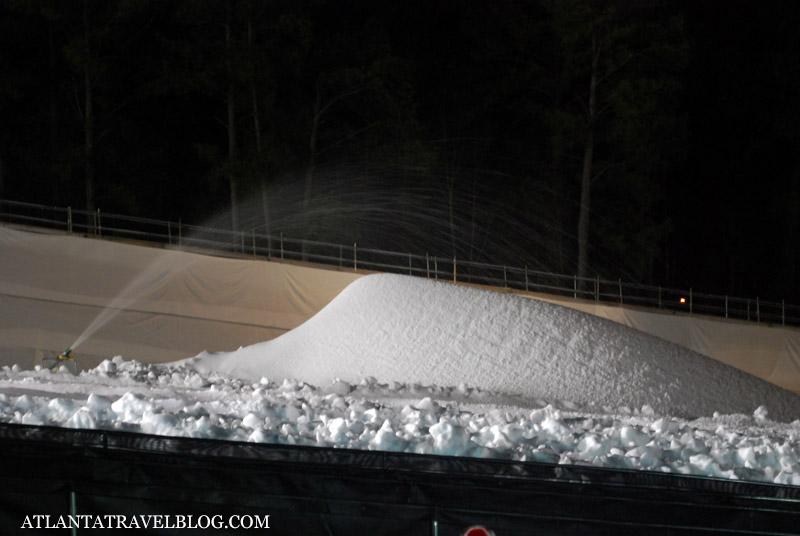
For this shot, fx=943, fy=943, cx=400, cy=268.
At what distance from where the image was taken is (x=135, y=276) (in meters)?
18.6

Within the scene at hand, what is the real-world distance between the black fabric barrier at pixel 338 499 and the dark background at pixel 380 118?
22786 mm

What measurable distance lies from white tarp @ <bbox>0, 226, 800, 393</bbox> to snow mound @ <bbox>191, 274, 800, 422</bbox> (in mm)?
3976

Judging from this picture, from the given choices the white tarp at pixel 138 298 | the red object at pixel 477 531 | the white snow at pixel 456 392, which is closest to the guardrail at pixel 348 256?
the white tarp at pixel 138 298

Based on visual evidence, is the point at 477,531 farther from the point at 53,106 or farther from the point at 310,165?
the point at 53,106

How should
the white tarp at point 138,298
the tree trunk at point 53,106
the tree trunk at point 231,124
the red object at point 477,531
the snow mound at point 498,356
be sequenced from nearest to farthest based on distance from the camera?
the red object at point 477,531 → the snow mound at point 498,356 → the white tarp at point 138,298 → the tree trunk at point 231,124 → the tree trunk at point 53,106

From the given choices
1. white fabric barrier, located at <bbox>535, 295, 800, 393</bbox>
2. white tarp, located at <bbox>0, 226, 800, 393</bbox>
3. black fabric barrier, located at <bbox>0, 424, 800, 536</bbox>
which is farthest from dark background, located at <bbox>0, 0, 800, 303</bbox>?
black fabric barrier, located at <bbox>0, 424, 800, 536</bbox>

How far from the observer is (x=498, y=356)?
12891 millimetres

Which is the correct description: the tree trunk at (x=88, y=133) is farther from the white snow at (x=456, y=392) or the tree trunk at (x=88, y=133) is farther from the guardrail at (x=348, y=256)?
the white snow at (x=456, y=392)

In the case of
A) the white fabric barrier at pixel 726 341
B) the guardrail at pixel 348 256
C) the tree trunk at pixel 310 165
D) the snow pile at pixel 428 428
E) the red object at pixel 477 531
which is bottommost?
the red object at pixel 477 531

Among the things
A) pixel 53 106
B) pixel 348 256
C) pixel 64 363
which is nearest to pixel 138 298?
pixel 64 363

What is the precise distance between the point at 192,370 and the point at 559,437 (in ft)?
24.8

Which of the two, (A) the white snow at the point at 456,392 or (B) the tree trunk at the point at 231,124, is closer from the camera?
(A) the white snow at the point at 456,392

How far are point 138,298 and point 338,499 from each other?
15.1 meters

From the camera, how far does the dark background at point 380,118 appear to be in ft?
88.9
